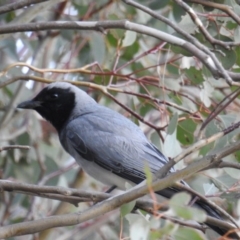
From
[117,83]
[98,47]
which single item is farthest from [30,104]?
[117,83]

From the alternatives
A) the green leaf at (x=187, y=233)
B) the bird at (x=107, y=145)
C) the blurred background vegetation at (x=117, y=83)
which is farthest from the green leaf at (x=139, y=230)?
the bird at (x=107, y=145)

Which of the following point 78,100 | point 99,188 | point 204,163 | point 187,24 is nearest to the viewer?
point 204,163

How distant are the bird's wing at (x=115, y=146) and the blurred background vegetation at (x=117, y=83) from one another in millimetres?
66

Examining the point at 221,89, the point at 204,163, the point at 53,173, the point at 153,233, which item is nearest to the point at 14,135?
the point at 53,173

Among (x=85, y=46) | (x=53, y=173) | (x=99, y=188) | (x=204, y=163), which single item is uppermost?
(x=204, y=163)

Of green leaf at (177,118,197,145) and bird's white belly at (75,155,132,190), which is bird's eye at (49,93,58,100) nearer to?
bird's white belly at (75,155,132,190)

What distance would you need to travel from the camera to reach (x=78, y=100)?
3.51m

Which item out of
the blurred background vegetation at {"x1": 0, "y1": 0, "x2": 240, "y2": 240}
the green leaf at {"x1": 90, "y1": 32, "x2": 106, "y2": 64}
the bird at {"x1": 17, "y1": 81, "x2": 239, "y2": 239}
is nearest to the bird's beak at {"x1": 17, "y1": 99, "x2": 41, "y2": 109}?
the bird at {"x1": 17, "y1": 81, "x2": 239, "y2": 239}

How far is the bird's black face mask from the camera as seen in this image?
3436mm

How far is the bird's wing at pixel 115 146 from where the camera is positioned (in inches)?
117

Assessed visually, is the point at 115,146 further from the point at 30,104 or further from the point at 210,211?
the point at 210,211

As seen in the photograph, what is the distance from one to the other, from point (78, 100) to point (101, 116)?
294 millimetres

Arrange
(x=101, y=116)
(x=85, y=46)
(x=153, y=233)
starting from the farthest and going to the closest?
1. (x=85, y=46)
2. (x=101, y=116)
3. (x=153, y=233)

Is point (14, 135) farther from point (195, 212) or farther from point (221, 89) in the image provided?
point (195, 212)
